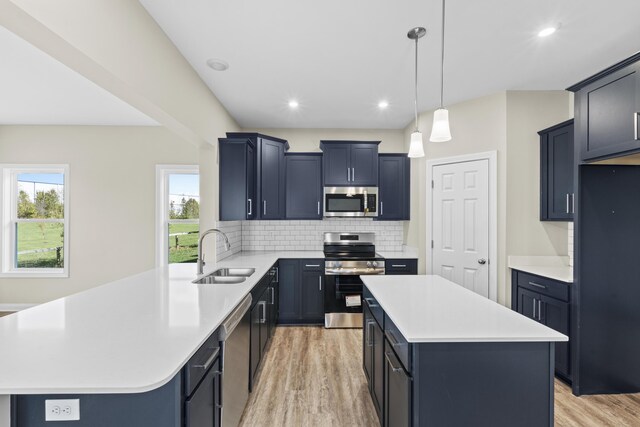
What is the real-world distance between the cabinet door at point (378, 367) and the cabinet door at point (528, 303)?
1.80m

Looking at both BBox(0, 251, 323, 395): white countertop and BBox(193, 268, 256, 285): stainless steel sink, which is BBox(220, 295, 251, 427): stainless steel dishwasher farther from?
BBox(193, 268, 256, 285): stainless steel sink

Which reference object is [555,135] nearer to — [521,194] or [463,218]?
[521,194]

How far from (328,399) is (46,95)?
14.6 ft

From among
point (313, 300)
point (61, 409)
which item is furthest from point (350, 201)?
point (61, 409)

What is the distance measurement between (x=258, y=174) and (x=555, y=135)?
340 centimetres

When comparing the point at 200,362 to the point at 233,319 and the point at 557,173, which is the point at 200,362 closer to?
the point at 233,319

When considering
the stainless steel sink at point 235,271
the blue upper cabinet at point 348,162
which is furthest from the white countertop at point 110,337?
the blue upper cabinet at point 348,162

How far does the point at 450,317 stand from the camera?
1.48 meters

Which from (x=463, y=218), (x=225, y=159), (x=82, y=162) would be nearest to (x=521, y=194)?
(x=463, y=218)

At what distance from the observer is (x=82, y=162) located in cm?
448

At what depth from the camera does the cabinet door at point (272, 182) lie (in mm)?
4125

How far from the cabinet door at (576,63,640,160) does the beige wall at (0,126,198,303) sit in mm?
5054

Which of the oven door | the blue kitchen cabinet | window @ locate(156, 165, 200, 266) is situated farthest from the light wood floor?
window @ locate(156, 165, 200, 266)

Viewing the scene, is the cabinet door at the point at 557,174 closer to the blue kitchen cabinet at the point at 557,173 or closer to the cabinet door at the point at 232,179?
the blue kitchen cabinet at the point at 557,173
